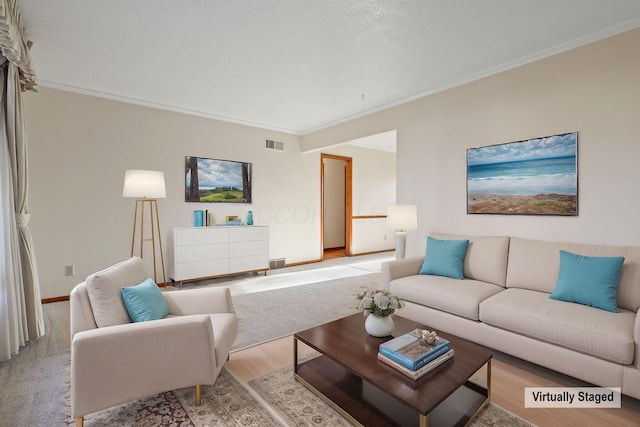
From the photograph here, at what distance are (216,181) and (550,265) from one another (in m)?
4.52

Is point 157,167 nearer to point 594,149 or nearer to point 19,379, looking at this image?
point 19,379

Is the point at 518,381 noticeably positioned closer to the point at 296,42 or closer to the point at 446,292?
the point at 446,292

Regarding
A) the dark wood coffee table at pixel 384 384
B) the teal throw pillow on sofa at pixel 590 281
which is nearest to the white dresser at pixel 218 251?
the dark wood coffee table at pixel 384 384

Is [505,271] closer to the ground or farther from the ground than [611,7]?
closer to the ground

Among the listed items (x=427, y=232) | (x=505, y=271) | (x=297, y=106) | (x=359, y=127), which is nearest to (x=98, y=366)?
(x=505, y=271)

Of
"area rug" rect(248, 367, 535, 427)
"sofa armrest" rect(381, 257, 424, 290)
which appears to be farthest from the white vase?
"sofa armrest" rect(381, 257, 424, 290)

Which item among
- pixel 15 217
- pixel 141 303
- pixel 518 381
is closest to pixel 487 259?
Answer: pixel 518 381

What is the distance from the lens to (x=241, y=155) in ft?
17.5

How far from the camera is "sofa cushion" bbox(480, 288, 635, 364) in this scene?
1.83m

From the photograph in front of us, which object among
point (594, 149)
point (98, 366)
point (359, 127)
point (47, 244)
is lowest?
point (98, 366)

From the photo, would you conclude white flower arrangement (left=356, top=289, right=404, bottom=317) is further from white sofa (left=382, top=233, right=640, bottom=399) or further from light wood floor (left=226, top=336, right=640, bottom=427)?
white sofa (left=382, top=233, right=640, bottom=399)

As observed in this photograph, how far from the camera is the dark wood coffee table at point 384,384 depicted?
1489mm

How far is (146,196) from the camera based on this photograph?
11.3 ft

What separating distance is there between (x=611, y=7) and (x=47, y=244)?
6009 millimetres
